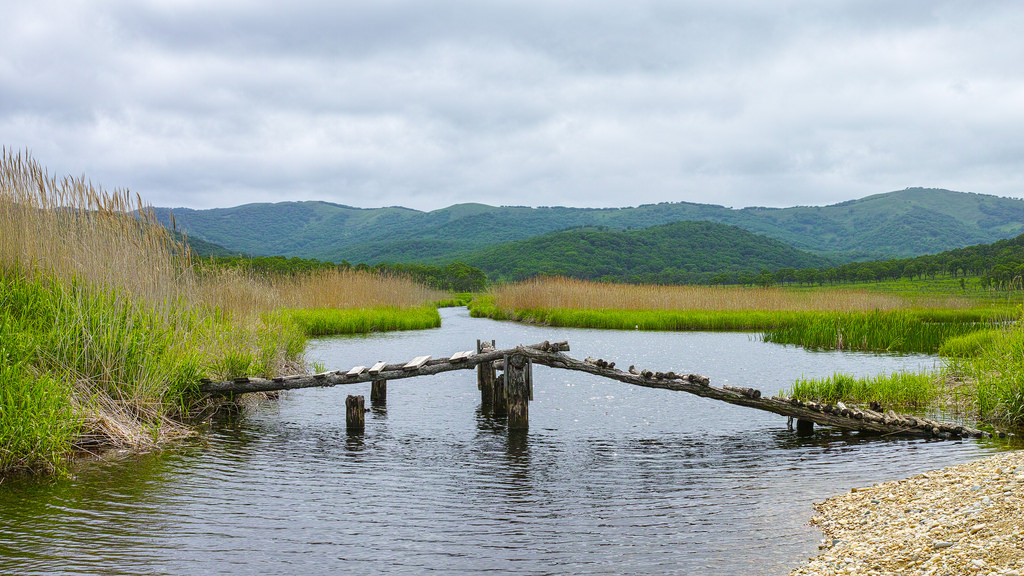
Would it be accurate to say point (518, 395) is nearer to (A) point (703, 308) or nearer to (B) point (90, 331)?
(B) point (90, 331)

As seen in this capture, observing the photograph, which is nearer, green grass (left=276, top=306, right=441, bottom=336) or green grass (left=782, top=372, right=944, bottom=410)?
green grass (left=782, top=372, right=944, bottom=410)

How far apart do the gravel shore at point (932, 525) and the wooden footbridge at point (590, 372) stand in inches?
117

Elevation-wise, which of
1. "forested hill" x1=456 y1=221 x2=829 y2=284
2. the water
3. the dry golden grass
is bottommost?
the water

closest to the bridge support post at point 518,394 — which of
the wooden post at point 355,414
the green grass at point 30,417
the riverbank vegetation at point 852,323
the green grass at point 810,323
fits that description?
the wooden post at point 355,414

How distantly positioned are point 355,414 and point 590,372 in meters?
3.69

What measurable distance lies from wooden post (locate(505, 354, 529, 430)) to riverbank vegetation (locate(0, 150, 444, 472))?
437 cm

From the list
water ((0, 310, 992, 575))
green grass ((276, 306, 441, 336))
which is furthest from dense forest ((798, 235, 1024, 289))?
water ((0, 310, 992, 575))

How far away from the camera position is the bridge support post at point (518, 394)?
37.3 ft

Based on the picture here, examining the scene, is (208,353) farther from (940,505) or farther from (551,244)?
(551,244)

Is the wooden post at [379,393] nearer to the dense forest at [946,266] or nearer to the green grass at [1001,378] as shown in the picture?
the green grass at [1001,378]

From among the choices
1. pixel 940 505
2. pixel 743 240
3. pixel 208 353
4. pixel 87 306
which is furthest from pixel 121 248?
pixel 743 240

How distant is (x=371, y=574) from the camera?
578cm

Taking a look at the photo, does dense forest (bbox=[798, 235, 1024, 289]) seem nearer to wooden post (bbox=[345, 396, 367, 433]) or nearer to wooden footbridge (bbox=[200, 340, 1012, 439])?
wooden footbridge (bbox=[200, 340, 1012, 439])

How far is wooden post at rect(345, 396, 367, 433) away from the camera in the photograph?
11188 mm
